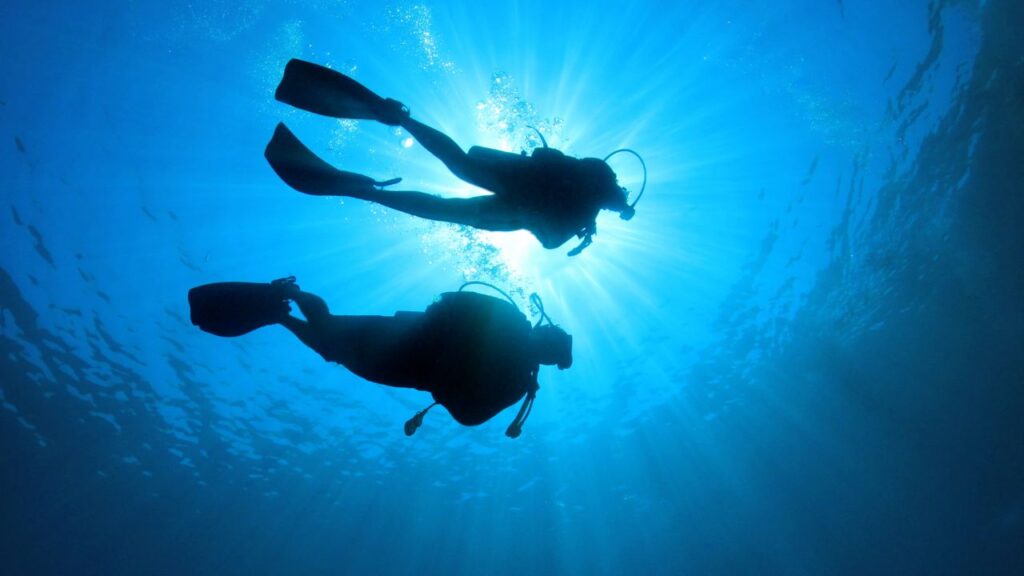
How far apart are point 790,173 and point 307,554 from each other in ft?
123

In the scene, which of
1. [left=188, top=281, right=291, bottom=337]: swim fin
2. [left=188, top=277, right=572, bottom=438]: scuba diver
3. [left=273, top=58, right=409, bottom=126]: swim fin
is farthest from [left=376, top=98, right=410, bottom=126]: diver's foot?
[left=188, top=281, right=291, bottom=337]: swim fin

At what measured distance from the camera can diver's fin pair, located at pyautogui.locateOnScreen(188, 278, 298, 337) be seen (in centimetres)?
331

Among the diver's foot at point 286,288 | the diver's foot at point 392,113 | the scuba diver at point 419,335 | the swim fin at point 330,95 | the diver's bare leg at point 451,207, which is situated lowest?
the scuba diver at point 419,335

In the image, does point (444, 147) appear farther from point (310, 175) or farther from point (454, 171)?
point (310, 175)

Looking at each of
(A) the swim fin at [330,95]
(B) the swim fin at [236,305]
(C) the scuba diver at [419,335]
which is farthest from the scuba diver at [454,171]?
(B) the swim fin at [236,305]

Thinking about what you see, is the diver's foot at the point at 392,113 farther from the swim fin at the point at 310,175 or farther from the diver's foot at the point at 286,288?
the diver's foot at the point at 286,288

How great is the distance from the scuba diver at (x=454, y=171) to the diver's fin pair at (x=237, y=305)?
31.1 inches

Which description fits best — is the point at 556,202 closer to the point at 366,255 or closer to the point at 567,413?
the point at 366,255

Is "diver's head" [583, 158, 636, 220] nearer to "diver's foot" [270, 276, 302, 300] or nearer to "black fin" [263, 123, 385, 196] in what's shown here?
"black fin" [263, 123, 385, 196]

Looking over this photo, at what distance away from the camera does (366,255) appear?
12.4 m

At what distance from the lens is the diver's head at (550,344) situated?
380cm

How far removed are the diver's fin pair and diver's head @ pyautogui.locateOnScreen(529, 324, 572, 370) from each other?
1.90 meters

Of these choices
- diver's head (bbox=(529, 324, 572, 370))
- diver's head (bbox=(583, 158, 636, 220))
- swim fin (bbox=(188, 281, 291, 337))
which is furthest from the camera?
diver's head (bbox=(529, 324, 572, 370))

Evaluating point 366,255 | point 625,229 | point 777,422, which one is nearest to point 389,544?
point 777,422
